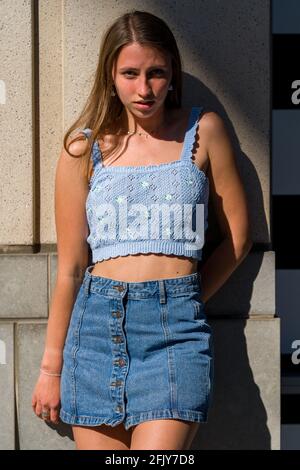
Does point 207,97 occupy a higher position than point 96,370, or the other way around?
point 207,97

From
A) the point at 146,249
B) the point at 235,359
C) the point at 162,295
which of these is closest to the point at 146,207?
the point at 146,249

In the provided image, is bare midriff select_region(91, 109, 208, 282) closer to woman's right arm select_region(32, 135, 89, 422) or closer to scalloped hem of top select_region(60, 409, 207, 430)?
woman's right arm select_region(32, 135, 89, 422)

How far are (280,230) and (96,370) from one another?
1383 mm

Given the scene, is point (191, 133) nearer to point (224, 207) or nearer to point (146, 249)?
point (224, 207)

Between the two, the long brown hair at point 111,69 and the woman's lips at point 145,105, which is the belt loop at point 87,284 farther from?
the woman's lips at point 145,105

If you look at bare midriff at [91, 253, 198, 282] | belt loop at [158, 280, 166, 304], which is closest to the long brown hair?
bare midriff at [91, 253, 198, 282]

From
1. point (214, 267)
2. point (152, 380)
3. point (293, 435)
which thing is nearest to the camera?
point (152, 380)

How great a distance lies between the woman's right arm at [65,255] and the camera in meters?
2.94

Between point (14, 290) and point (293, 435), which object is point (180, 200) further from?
point (293, 435)

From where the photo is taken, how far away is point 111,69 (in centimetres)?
288

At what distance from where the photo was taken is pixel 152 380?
2.77 metres

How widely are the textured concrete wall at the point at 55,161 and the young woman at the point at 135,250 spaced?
24cm

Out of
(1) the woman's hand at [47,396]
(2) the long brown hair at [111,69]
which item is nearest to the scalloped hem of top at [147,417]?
(1) the woman's hand at [47,396]

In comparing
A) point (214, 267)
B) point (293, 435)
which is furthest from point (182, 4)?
point (293, 435)
